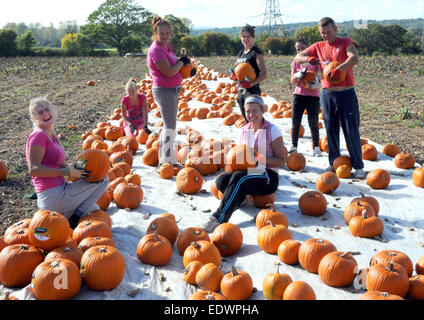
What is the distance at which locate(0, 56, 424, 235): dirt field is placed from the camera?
6080 mm

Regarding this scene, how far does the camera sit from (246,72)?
238 inches

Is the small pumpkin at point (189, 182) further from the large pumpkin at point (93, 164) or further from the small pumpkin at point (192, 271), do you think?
the small pumpkin at point (192, 271)

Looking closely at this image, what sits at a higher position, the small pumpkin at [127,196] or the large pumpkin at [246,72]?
the large pumpkin at [246,72]

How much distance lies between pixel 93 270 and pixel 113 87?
1480 centimetres

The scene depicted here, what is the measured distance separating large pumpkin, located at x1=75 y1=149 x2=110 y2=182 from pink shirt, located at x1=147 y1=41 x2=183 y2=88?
198 cm

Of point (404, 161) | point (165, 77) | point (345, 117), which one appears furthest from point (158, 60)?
point (404, 161)

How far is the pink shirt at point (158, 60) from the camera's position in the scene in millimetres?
5543

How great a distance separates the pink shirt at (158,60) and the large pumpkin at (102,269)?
3.18 meters

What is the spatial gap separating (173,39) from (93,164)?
48059mm

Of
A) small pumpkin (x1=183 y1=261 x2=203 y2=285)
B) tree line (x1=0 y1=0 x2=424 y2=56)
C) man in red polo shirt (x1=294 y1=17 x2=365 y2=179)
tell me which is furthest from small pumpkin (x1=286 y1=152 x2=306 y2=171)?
tree line (x1=0 y1=0 x2=424 y2=56)

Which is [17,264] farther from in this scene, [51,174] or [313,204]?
[313,204]

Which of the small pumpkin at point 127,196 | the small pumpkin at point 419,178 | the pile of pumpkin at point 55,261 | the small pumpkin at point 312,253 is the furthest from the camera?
the small pumpkin at point 419,178

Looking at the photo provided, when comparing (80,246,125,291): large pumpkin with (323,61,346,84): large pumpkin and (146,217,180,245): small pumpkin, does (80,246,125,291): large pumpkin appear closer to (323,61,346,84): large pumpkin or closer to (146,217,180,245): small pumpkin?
(146,217,180,245): small pumpkin

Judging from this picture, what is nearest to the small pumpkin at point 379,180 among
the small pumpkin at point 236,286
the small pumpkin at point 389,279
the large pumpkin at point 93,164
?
the small pumpkin at point 389,279
